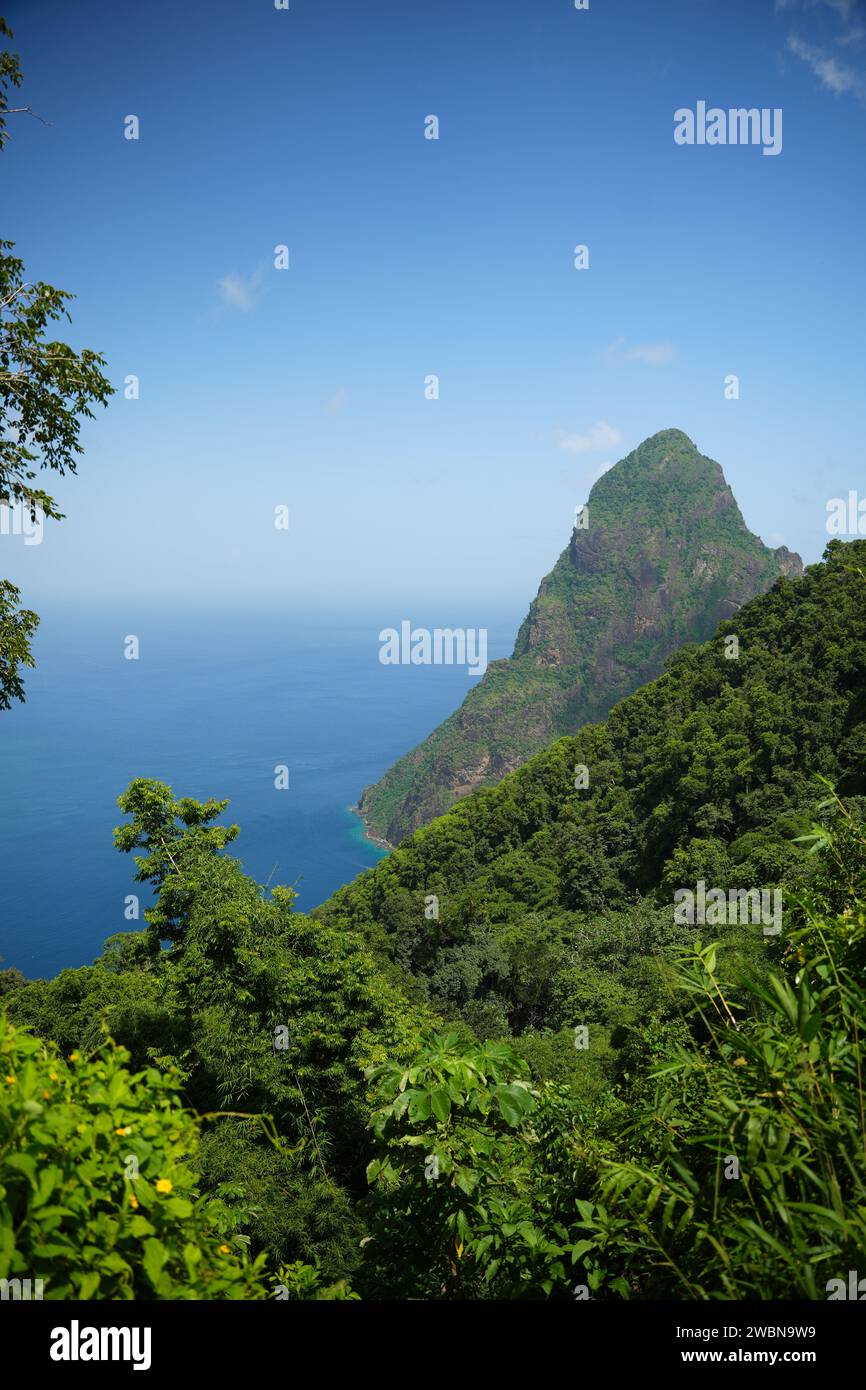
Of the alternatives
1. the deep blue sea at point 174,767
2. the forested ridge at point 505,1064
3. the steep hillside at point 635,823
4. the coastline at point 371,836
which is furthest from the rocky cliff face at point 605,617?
the forested ridge at point 505,1064

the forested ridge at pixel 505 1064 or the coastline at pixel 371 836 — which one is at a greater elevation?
the coastline at pixel 371 836

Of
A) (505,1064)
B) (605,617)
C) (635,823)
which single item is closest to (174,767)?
(605,617)

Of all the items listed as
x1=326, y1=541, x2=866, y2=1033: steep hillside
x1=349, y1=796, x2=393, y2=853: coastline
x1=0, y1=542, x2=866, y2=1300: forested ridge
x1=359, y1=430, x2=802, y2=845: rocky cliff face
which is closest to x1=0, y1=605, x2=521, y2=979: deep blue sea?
x1=349, y1=796, x2=393, y2=853: coastline

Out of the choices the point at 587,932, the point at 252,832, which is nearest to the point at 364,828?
the point at 252,832

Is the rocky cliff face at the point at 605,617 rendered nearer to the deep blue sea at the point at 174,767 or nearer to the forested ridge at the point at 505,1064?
the deep blue sea at the point at 174,767

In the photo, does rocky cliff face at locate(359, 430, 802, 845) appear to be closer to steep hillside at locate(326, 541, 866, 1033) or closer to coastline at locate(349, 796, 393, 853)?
coastline at locate(349, 796, 393, 853)

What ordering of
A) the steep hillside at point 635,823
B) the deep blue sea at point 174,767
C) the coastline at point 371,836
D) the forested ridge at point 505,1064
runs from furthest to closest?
the coastline at point 371,836
the deep blue sea at point 174,767
the steep hillside at point 635,823
the forested ridge at point 505,1064
